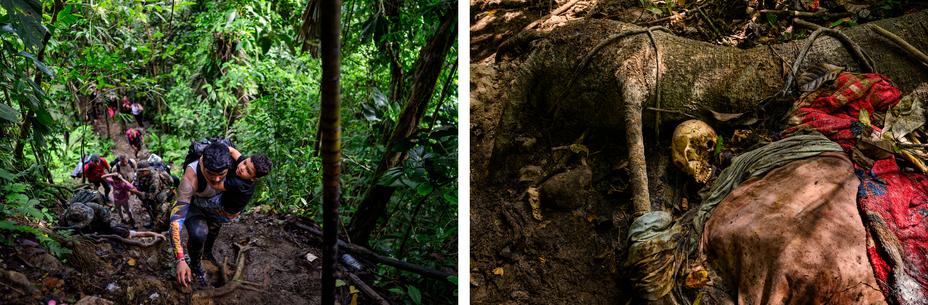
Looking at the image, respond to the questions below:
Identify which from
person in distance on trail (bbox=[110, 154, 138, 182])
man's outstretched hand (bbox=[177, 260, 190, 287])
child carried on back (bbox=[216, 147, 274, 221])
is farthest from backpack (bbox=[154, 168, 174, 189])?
man's outstretched hand (bbox=[177, 260, 190, 287])

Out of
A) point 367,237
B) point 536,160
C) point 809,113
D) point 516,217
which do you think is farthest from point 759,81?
point 367,237

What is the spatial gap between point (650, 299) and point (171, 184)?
358 cm

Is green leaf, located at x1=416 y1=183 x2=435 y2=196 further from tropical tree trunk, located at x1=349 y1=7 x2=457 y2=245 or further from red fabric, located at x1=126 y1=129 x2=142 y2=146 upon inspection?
red fabric, located at x1=126 y1=129 x2=142 y2=146

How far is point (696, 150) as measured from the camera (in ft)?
5.29

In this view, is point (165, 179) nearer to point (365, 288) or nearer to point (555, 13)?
point (365, 288)

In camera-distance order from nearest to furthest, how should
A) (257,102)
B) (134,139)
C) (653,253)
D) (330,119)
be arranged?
(330,119)
(653,253)
(257,102)
(134,139)

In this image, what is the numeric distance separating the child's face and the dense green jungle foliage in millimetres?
567

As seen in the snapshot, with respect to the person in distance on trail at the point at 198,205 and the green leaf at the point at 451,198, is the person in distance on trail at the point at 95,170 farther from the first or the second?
the green leaf at the point at 451,198

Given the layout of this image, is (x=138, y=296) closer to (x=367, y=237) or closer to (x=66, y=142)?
(x=367, y=237)

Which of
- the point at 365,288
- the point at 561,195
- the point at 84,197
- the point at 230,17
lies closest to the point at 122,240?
the point at 84,197

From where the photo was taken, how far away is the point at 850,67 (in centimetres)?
157

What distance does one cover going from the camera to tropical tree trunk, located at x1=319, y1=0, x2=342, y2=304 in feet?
2.27

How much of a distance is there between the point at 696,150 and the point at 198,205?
238cm

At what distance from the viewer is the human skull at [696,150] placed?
1596 mm
